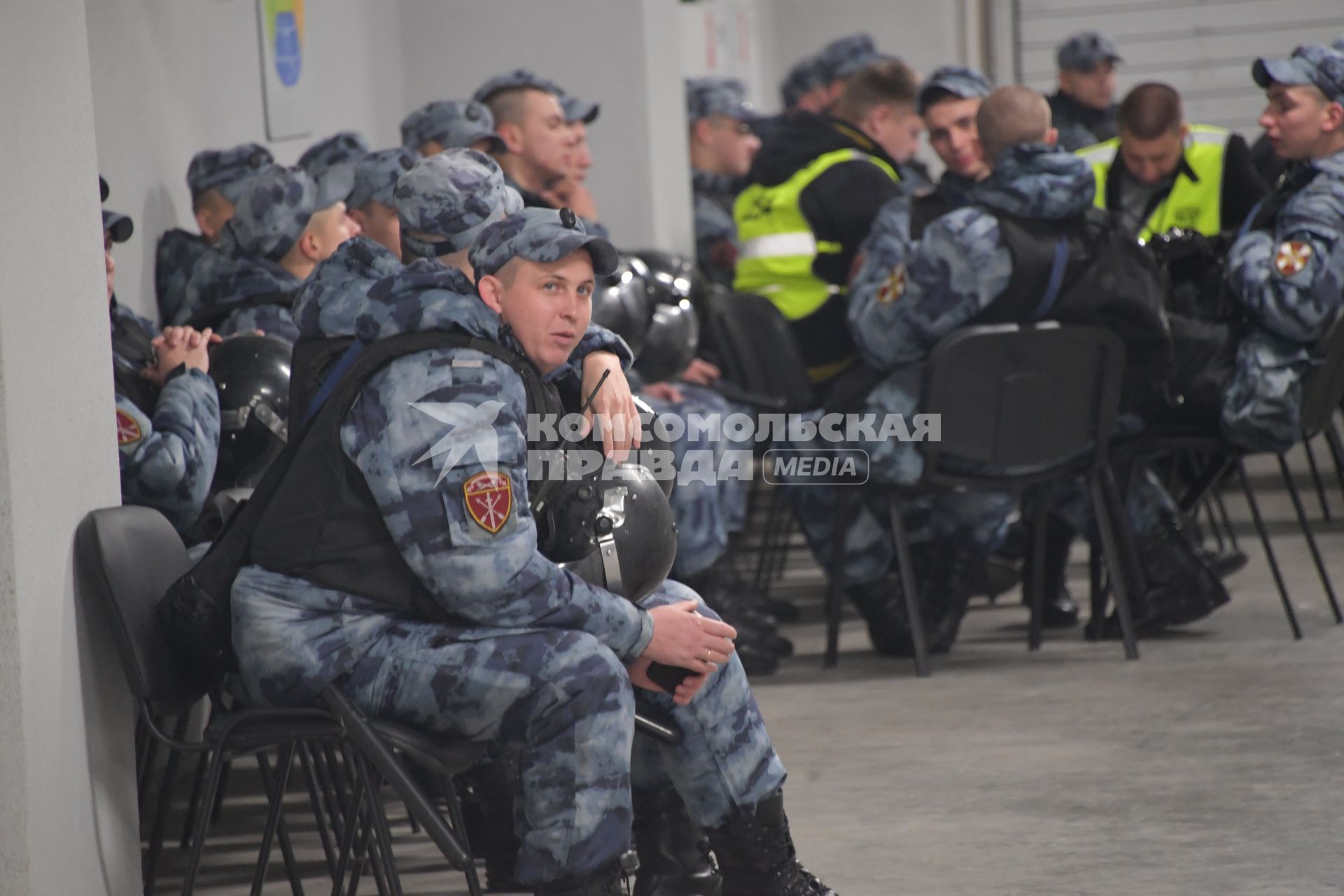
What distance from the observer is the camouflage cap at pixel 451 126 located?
4.75 meters

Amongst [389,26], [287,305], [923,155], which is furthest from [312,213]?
[923,155]

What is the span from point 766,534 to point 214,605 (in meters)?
3.72

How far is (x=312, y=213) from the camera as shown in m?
4.04

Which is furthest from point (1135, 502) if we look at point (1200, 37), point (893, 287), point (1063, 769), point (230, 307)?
point (1200, 37)

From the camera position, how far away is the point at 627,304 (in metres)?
4.72

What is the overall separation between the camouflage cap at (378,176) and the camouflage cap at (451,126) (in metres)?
0.61

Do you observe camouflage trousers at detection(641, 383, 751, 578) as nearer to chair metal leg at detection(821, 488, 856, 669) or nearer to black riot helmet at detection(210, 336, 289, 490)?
chair metal leg at detection(821, 488, 856, 669)

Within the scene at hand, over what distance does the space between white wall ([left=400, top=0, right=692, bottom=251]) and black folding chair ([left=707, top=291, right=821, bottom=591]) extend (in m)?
0.59

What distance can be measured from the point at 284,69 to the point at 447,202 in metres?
2.63

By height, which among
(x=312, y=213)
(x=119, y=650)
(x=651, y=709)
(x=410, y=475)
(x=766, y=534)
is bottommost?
(x=766, y=534)

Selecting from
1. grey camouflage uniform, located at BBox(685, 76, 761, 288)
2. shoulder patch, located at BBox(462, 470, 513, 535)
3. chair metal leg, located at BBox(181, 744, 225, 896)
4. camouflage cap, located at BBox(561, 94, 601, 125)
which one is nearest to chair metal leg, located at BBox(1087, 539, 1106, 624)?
camouflage cap, located at BBox(561, 94, 601, 125)

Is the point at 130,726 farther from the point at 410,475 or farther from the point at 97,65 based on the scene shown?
the point at 97,65

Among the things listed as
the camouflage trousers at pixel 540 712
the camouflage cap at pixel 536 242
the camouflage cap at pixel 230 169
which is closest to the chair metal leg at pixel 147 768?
the camouflage trousers at pixel 540 712

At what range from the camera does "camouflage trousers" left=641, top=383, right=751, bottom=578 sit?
4977 millimetres
